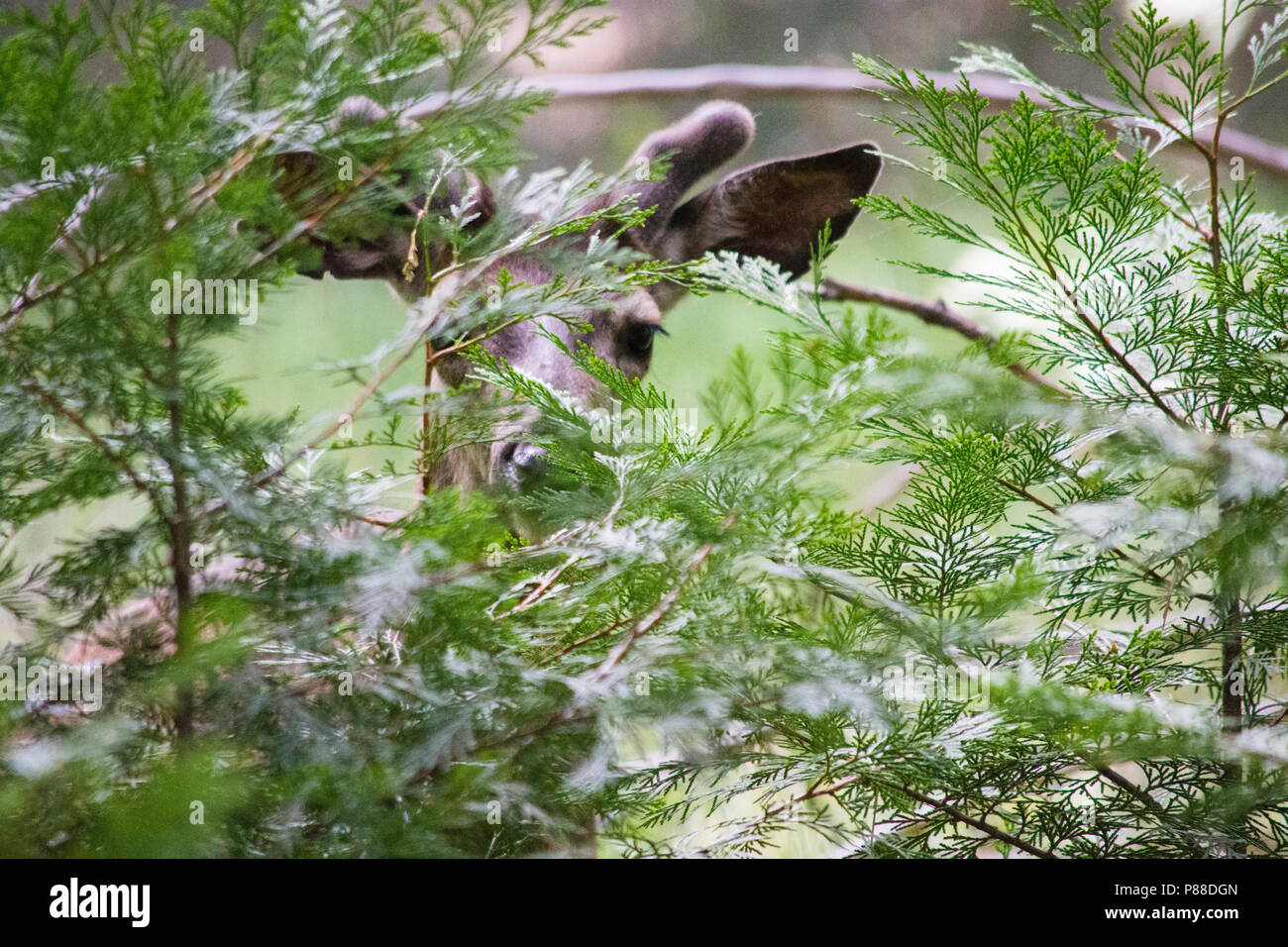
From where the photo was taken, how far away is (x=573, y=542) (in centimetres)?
109

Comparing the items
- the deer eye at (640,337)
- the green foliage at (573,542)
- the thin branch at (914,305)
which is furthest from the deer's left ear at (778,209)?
the green foliage at (573,542)

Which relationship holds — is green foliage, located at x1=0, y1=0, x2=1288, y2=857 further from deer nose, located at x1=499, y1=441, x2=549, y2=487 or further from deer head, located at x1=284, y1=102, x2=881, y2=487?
deer head, located at x1=284, y1=102, x2=881, y2=487

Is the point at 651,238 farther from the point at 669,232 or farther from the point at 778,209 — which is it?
the point at 778,209

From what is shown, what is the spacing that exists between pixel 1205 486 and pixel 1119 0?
294cm

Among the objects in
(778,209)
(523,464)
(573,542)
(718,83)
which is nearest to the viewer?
(573,542)

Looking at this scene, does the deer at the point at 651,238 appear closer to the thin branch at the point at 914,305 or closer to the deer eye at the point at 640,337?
the deer eye at the point at 640,337

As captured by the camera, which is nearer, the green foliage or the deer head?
the green foliage

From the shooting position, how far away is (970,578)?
45.6 inches

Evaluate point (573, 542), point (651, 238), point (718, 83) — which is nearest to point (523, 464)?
point (573, 542)

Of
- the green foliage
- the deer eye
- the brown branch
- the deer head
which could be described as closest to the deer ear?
the deer head

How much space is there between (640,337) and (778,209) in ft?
1.42

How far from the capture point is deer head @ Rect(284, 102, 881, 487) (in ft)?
6.28
